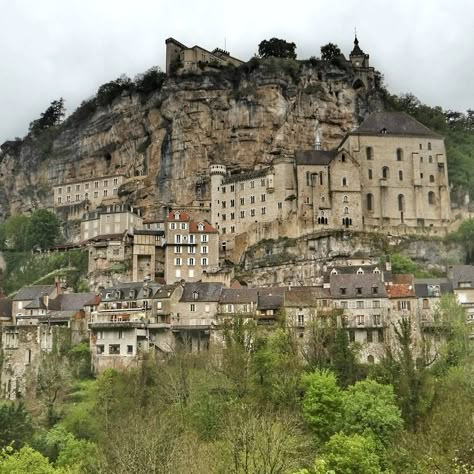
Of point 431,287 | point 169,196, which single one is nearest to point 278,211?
point 169,196

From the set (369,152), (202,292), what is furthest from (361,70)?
(202,292)

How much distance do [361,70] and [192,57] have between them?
25.6m

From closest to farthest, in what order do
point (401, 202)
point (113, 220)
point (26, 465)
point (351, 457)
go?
point (26, 465) < point (351, 457) < point (401, 202) < point (113, 220)

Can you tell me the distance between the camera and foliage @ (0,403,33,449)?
50.8 metres

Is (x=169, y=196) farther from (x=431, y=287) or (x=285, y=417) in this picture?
(x=285, y=417)

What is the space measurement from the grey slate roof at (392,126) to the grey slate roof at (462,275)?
28.4m

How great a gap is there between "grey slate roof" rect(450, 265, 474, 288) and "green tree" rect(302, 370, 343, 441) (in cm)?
2361

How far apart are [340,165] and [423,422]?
156 ft

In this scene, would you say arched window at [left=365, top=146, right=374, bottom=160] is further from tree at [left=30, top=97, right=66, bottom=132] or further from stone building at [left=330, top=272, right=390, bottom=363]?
tree at [left=30, top=97, right=66, bottom=132]

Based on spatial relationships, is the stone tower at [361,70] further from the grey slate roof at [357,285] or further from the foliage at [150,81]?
the grey slate roof at [357,285]

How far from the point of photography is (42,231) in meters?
104

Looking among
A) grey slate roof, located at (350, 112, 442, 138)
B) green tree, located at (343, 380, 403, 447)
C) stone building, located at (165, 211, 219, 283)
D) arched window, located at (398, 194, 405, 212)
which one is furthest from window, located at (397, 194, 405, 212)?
green tree, located at (343, 380, 403, 447)

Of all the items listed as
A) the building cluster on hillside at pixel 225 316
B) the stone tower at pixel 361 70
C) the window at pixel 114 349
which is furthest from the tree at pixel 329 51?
the window at pixel 114 349

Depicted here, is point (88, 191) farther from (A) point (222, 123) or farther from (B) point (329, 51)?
(B) point (329, 51)
